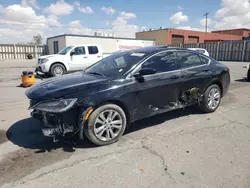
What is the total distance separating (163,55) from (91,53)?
29.2 ft

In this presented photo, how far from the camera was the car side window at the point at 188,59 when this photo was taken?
175 inches

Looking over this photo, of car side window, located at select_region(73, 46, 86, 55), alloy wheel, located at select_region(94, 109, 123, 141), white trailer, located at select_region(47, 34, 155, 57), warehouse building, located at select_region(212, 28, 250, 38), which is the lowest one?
alloy wheel, located at select_region(94, 109, 123, 141)

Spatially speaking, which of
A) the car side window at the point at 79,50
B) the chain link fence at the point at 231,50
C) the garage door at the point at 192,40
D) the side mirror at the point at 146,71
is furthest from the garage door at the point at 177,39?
the side mirror at the point at 146,71

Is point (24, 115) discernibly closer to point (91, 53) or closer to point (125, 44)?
point (91, 53)


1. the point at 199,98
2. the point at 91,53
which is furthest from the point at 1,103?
the point at 91,53

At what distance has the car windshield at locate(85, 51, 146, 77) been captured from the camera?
377cm

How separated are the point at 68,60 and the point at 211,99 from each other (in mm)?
8888

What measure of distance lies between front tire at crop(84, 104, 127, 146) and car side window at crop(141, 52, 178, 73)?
1053 mm

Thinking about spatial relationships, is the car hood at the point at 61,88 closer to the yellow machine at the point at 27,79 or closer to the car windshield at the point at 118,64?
the car windshield at the point at 118,64

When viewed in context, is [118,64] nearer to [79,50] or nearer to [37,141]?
[37,141]

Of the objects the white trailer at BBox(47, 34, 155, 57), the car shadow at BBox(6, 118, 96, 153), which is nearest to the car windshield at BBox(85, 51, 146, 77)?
the car shadow at BBox(6, 118, 96, 153)

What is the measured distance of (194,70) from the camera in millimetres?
4543

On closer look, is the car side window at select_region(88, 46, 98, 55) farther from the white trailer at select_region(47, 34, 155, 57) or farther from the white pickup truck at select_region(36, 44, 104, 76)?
the white trailer at select_region(47, 34, 155, 57)

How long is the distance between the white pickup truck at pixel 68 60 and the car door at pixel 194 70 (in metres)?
8.45
